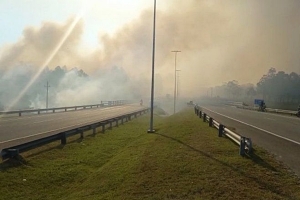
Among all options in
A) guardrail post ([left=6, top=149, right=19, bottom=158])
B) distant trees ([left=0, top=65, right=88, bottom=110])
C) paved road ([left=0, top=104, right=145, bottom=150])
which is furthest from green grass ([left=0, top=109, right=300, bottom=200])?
distant trees ([left=0, top=65, right=88, bottom=110])

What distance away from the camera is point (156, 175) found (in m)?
9.85

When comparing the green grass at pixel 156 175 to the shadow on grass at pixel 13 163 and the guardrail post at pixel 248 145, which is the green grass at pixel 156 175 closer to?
the shadow on grass at pixel 13 163

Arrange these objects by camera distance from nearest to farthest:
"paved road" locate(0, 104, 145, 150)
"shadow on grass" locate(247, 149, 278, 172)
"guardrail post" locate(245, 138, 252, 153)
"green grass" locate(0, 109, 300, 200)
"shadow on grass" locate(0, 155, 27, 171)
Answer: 1. "green grass" locate(0, 109, 300, 200)
2. "shadow on grass" locate(247, 149, 278, 172)
3. "shadow on grass" locate(0, 155, 27, 171)
4. "guardrail post" locate(245, 138, 252, 153)
5. "paved road" locate(0, 104, 145, 150)

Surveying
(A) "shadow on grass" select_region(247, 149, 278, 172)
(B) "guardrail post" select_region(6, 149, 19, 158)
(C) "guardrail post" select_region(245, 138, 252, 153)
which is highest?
(C) "guardrail post" select_region(245, 138, 252, 153)

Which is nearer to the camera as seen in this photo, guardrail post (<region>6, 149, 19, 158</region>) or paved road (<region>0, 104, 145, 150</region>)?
guardrail post (<region>6, 149, 19, 158</region>)

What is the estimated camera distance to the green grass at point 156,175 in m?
8.14

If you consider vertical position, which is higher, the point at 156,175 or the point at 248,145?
the point at 248,145

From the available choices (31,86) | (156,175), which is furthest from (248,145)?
(31,86)

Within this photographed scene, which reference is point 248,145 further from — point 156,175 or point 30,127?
point 30,127

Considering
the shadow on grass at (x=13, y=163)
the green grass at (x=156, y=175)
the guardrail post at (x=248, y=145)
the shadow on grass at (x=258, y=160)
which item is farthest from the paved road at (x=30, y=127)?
the shadow on grass at (x=258, y=160)

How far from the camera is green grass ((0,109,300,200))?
814 cm

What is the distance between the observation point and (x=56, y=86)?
11769 cm

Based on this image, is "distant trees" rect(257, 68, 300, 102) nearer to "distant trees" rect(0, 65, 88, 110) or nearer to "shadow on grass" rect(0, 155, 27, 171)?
"distant trees" rect(0, 65, 88, 110)

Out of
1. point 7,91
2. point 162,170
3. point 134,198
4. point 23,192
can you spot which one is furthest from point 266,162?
point 7,91
